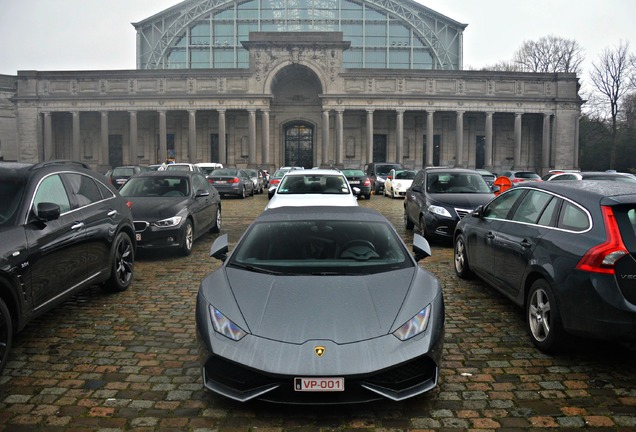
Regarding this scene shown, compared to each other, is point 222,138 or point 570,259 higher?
point 222,138

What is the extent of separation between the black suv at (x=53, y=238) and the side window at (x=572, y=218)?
4962 mm

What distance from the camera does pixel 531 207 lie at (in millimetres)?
5883

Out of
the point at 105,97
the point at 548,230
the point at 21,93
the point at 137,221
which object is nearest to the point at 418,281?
the point at 548,230

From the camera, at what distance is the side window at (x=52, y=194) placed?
17.6ft

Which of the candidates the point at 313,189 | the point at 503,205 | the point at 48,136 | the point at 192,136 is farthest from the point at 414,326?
the point at 48,136

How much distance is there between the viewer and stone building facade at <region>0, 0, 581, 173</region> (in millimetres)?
51844

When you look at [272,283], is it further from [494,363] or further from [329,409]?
[494,363]

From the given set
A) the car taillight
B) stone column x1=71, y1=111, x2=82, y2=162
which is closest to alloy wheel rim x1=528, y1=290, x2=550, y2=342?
the car taillight

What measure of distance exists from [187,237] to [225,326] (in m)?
6.81

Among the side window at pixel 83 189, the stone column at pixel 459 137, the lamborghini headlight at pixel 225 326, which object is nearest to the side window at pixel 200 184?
the side window at pixel 83 189

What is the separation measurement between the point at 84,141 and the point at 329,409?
195ft

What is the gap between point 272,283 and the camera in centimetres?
409

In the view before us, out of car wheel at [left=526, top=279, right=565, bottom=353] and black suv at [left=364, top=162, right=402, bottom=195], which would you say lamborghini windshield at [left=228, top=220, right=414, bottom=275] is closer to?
car wheel at [left=526, top=279, right=565, bottom=353]

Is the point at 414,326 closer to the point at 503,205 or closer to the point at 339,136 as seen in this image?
the point at 503,205
